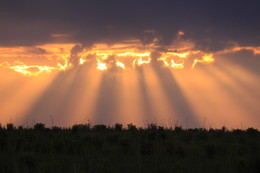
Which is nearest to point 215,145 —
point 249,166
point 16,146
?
point 249,166

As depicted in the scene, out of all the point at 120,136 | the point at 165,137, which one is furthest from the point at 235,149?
the point at 120,136

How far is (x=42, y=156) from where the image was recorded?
15.9m

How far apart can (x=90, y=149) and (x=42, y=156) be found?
2.27m

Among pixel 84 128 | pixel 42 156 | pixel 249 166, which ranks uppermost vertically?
pixel 84 128

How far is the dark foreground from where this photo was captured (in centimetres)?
1352

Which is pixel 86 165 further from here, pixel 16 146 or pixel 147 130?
pixel 147 130

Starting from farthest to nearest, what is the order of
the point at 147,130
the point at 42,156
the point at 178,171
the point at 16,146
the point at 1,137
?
the point at 147,130 → the point at 1,137 → the point at 16,146 → the point at 42,156 → the point at 178,171

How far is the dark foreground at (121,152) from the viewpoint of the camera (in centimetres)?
1352

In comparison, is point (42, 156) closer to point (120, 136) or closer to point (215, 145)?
point (120, 136)

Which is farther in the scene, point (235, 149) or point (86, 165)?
point (235, 149)

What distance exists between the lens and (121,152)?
16.9 meters

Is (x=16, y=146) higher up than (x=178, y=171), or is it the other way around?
(x=16, y=146)

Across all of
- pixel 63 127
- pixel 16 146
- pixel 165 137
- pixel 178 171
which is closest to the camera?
pixel 178 171

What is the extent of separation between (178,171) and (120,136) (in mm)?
6743
